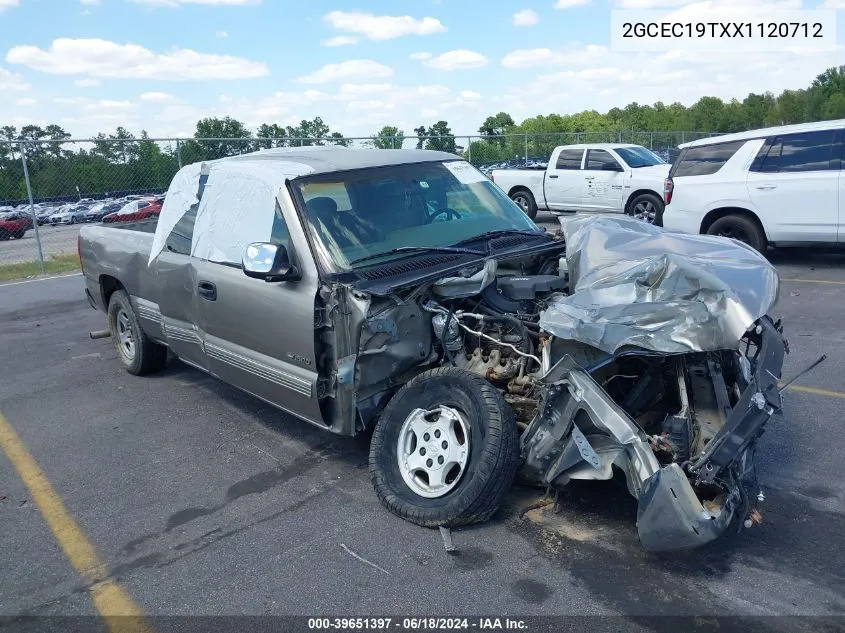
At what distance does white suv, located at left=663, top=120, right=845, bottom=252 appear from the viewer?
9555mm

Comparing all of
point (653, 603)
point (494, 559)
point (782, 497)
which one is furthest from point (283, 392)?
point (782, 497)

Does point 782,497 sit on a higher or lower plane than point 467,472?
lower

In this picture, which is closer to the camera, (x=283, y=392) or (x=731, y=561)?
(x=731, y=561)

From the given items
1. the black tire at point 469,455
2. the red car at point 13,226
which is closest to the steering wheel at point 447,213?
the black tire at point 469,455

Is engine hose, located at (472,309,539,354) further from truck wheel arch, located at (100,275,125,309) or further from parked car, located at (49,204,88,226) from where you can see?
parked car, located at (49,204,88,226)

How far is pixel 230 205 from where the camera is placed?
16.5 feet

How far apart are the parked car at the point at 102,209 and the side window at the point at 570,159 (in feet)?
34.0

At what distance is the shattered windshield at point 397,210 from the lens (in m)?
4.39

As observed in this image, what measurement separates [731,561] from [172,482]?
10.2 feet

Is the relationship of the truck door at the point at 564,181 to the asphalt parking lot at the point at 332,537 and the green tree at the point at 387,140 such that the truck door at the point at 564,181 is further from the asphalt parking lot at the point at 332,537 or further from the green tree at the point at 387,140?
the asphalt parking lot at the point at 332,537

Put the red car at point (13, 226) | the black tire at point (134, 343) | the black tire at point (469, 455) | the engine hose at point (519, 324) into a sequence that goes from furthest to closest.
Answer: the red car at point (13, 226) → the black tire at point (134, 343) → the engine hose at point (519, 324) → the black tire at point (469, 455)

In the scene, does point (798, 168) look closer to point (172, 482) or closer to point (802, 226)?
point (802, 226)

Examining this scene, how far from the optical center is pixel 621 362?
3941mm

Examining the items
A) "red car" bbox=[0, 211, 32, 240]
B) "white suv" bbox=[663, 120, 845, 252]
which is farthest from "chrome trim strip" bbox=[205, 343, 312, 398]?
"red car" bbox=[0, 211, 32, 240]
